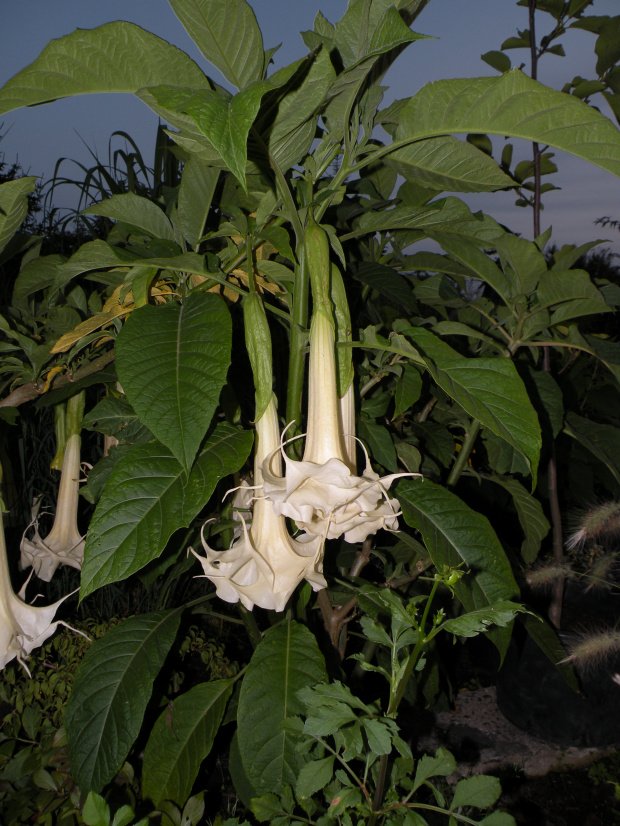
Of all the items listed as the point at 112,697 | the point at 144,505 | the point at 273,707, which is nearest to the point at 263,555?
the point at 144,505

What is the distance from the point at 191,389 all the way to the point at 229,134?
0.59 feet

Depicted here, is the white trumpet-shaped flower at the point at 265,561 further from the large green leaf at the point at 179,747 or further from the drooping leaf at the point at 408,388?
the large green leaf at the point at 179,747

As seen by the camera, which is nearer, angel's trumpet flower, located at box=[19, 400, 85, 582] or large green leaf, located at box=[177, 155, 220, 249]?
large green leaf, located at box=[177, 155, 220, 249]

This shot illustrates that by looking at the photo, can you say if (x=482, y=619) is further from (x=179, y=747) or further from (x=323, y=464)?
(x=179, y=747)

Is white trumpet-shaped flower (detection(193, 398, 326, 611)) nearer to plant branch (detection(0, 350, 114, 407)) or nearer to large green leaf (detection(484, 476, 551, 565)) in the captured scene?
plant branch (detection(0, 350, 114, 407))

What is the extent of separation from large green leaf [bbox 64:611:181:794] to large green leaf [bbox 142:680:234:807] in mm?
88

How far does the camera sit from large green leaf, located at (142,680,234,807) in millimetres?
724

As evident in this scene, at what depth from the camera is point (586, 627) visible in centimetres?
147

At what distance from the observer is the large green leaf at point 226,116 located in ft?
1.07

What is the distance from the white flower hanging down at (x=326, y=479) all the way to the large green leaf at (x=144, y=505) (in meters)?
0.05

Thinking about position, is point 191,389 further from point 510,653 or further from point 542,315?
point 510,653

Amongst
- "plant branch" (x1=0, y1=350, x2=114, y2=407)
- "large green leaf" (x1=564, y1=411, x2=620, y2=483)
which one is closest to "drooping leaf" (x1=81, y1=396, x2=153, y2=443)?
"plant branch" (x1=0, y1=350, x2=114, y2=407)

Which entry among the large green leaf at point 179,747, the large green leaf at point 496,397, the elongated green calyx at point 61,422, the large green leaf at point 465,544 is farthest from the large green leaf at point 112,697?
the large green leaf at point 496,397

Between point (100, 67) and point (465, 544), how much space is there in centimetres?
56
